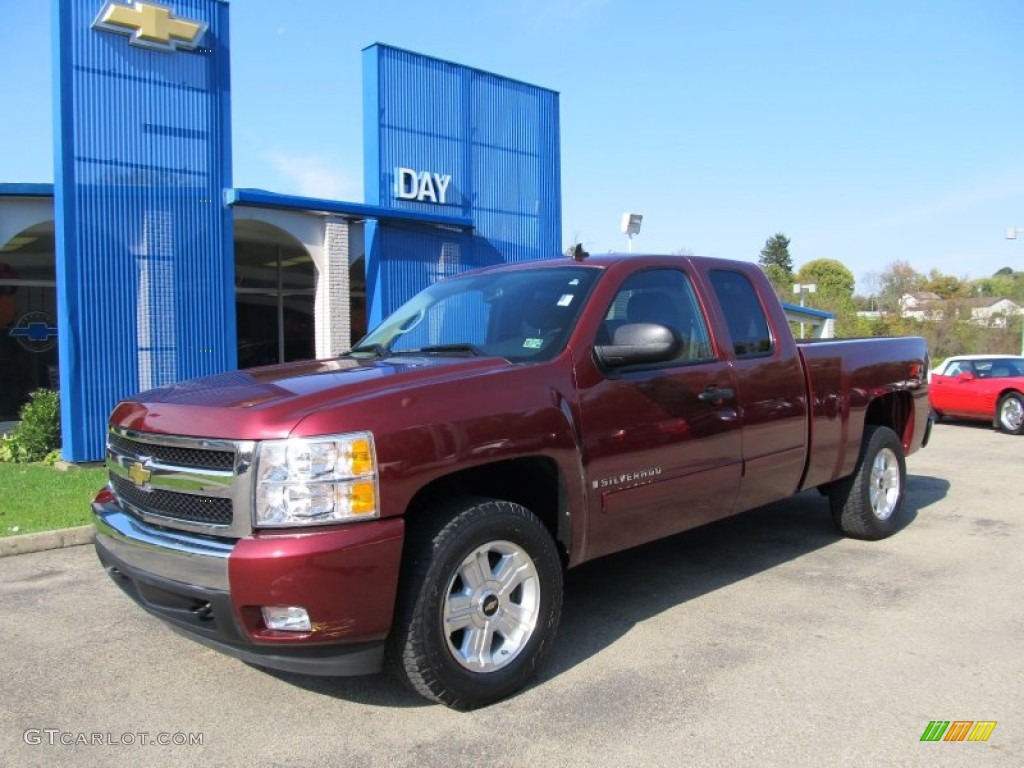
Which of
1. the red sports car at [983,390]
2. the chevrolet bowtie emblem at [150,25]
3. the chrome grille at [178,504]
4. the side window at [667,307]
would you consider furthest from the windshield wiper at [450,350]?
the red sports car at [983,390]

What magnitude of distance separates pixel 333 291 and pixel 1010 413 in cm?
1212

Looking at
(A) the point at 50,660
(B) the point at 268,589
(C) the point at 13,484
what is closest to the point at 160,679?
(A) the point at 50,660

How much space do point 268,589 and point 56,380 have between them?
14.0 meters

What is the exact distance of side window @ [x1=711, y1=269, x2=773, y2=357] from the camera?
16.3ft

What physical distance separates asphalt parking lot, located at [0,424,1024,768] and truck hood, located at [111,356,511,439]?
1211mm

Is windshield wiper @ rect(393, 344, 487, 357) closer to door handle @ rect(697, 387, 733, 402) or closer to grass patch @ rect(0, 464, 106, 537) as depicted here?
door handle @ rect(697, 387, 733, 402)

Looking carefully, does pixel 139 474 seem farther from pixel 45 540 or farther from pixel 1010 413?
pixel 1010 413

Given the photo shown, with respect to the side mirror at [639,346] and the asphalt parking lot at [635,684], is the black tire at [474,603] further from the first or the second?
the side mirror at [639,346]

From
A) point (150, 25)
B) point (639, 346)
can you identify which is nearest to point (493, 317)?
point (639, 346)

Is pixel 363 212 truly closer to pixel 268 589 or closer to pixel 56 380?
pixel 56 380

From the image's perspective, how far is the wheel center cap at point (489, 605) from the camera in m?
3.44

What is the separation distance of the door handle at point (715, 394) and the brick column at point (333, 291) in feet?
31.2

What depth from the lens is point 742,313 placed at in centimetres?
511

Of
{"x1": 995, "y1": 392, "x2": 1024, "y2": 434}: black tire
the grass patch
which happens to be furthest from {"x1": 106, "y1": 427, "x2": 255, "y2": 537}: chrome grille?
{"x1": 995, "y1": 392, "x2": 1024, "y2": 434}: black tire
